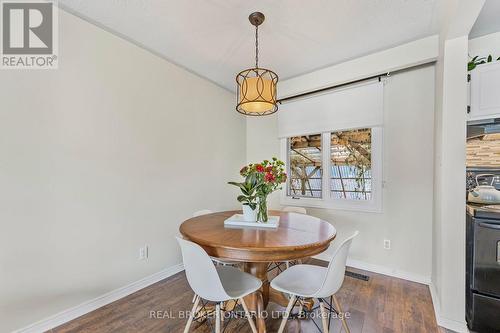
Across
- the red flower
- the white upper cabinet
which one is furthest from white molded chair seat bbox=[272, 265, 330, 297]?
the white upper cabinet

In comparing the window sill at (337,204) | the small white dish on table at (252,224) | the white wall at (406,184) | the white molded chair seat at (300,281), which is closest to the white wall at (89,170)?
the small white dish on table at (252,224)

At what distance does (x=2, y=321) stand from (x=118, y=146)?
4.76 ft

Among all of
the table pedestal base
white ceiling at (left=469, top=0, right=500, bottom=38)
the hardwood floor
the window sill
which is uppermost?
white ceiling at (left=469, top=0, right=500, bottom=38)

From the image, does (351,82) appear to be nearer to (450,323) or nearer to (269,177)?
(269,177)

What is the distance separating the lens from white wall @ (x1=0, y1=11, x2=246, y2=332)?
1.60m

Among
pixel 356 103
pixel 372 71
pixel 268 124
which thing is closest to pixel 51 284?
pixel 268 124

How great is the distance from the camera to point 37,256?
5.47 ft

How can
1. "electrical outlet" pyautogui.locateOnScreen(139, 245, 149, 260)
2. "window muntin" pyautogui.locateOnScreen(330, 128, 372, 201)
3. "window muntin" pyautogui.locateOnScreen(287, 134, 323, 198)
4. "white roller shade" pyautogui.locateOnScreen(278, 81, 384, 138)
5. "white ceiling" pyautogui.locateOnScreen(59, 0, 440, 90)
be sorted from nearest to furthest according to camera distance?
1. "white ceiling" pyautogui.locateOnScreen(59, 0, 440, 90)
2. "electrical outlet" pyautogui.locateOnScreen(139, 245, 149, 260)
3. "white roller shade" pyautogui.locateOnScreen(278, 81, 384, 138)
4. "window muntin" pyautogui.locateOnScreen(330, 128, 372, 201)
5. "window muntin" pyautogui.locateOnScreen(287, 134, 323, 198)

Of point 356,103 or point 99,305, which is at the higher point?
point 356,103

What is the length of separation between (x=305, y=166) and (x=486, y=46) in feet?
7.10

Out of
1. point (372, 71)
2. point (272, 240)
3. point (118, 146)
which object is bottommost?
point (272, 240)

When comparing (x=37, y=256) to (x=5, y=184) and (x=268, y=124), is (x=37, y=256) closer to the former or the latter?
(x=5, y=184)

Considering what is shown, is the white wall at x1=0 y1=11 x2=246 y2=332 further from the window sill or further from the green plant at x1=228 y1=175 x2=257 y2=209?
the window sill

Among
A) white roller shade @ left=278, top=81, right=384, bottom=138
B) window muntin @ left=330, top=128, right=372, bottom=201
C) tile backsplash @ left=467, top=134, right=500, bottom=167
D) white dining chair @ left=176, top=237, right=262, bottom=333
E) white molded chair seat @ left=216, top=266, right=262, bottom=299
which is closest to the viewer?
white dining chair @ left=176, top=237, right=262, bottom=333
